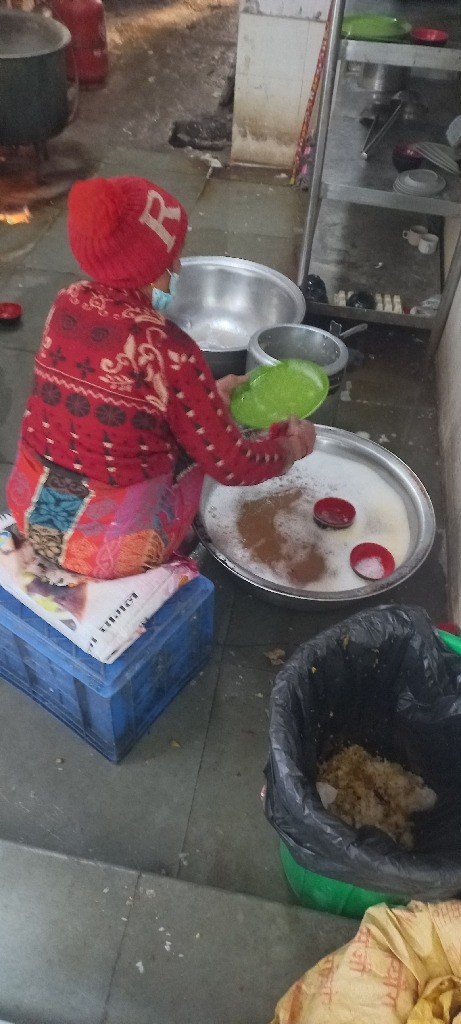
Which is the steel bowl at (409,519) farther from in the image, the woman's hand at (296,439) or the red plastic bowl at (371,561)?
the woman's hand at (296,439)

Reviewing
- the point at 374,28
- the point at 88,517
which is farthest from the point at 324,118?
the point at 88,517

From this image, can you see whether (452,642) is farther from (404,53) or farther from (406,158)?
(406,158)

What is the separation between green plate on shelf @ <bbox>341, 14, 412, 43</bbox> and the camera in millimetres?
2426

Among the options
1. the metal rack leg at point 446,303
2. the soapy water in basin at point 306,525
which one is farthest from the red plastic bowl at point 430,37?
the soapy water in basin at point 306,525

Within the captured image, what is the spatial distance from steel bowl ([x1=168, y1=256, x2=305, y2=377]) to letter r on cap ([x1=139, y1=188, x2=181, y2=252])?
165 cm

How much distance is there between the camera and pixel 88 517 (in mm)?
1603

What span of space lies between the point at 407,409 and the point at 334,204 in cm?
172

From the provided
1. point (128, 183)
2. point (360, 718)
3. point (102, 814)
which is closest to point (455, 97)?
point (128, 183)

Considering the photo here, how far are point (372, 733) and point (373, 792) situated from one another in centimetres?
13

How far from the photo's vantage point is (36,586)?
1.64m

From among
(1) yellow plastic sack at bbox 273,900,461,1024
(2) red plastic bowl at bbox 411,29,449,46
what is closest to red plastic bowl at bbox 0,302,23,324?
(2) red plastic bowl at bbox 411,29,449,46

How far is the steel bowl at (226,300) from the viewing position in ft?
10.0

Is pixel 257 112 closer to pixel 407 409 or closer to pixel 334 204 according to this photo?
pixel 334 204

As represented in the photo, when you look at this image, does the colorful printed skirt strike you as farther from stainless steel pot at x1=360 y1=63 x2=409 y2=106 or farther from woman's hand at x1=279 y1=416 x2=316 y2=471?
stainless steel pot at x1=360 y1=63 x2=409 y2=106
